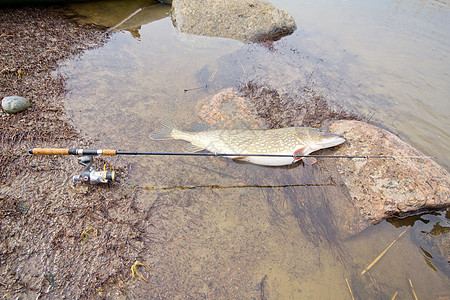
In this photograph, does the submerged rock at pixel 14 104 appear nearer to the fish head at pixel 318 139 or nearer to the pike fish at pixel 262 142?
the pike fish at pixel 262 142

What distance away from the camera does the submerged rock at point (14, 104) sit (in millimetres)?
4625

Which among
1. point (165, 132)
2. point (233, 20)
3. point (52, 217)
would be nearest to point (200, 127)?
point (165, 132)

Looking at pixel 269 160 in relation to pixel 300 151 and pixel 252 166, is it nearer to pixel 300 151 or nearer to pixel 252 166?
pixel 252 166

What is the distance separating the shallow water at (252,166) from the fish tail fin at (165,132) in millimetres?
183

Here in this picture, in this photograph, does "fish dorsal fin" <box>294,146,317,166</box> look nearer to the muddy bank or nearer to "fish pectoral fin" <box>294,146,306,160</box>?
"fish pectoral fin" <box>294,146,306,160</box>

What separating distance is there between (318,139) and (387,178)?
1.26 metres

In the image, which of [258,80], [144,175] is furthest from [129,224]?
[258,80]

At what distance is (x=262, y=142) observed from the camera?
441cm

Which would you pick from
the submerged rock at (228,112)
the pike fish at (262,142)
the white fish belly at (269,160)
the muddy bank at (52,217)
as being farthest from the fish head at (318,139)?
the muddy bank at (52,217)

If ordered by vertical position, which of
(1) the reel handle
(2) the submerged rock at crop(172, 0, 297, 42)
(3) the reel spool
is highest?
(2) the submerged rock at crop(172, 0, 297, 42)

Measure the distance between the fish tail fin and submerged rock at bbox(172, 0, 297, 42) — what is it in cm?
486

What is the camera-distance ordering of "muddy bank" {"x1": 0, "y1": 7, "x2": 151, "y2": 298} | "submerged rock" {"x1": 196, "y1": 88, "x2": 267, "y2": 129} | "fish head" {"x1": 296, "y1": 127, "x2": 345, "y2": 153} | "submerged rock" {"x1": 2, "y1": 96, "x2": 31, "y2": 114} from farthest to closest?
"submerged rock" {"x1": 196, "y1": 88, "x2": 267, "y2": 129}
"submerged rock" {"x1": 2, "y1": 96, "x2": 31, "y2": 114}
"fish head" {"x1": 296, "y1": 127, "x2": 345, "y2": 153}
"muddy bank" {"x1": 0, "y1": 7, "x2": 151, "y2": 298}

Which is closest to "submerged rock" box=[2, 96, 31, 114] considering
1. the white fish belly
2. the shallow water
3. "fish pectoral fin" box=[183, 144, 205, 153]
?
the shallow water

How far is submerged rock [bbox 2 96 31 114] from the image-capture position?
4.62m
